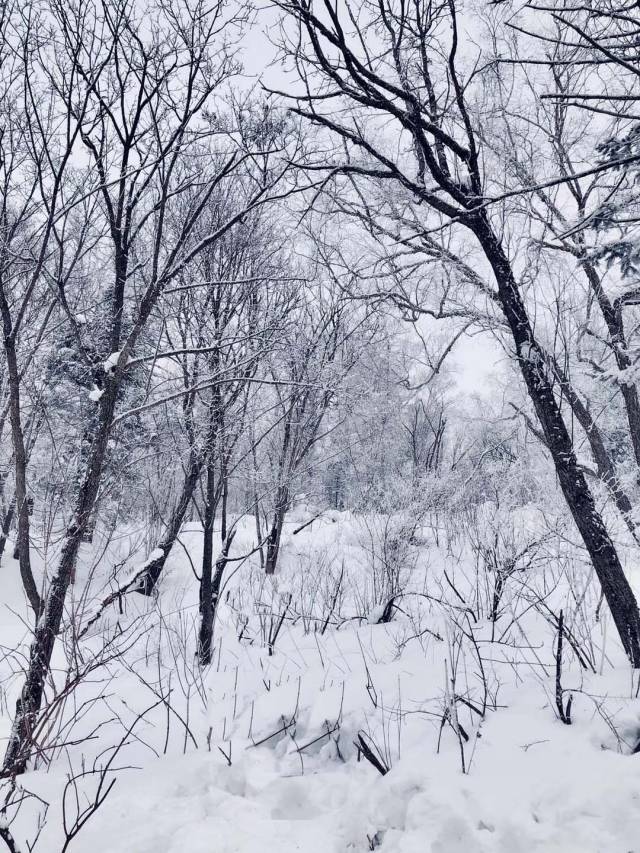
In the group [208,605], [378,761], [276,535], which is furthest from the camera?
[276,535]

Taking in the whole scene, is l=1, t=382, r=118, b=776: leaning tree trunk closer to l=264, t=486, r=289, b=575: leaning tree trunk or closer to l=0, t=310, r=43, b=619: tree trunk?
l=0, t=310, r=43, b=619: tree trunk

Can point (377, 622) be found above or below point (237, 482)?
below

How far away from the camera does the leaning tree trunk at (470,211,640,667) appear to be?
300cm

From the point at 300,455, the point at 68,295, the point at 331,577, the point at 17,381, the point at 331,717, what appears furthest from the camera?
the point at 68,295

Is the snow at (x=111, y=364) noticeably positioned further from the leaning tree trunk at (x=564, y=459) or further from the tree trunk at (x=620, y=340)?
the tree trunk at (x=620, y=340)

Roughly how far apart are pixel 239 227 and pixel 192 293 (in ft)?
4.29

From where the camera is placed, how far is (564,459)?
10.7 ft

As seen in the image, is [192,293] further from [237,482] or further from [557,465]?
[557,465]

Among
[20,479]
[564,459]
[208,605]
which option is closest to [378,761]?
[564,459]

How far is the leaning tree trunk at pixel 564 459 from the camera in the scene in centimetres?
300

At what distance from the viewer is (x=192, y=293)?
6.41 metres

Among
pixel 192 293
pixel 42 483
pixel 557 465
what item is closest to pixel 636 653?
pixel 557 465

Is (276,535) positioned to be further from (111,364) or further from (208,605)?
(111,364)

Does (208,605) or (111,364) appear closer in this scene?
(111,364)
